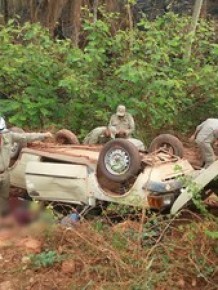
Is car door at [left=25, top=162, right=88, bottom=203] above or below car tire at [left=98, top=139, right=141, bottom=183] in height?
below

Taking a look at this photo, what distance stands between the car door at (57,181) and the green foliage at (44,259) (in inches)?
71.0

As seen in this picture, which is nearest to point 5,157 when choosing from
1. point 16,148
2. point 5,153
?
point 5,153

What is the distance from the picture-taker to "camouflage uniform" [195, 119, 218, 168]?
9.60 metres

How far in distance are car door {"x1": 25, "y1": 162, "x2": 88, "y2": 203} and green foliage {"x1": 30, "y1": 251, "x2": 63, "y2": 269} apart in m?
1.80

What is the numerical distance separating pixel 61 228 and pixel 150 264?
113 cm

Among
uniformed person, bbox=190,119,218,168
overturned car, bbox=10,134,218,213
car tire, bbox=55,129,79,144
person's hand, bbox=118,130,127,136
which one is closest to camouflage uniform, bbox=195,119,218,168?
uniformed person, bbox=190,119,218,168

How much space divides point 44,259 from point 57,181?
2.07m

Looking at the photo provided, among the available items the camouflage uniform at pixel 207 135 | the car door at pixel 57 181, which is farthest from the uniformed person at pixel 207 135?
the car door at pixel 57 181

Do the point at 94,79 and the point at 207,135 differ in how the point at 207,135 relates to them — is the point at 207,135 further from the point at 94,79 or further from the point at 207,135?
the point at 94,79

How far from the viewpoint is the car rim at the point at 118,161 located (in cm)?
672

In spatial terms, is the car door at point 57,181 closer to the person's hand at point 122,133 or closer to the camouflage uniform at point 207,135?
the person's hand at point 122,133

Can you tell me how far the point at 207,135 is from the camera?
32.2 feet

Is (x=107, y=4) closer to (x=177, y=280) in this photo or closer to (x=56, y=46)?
(x=56, y=46)

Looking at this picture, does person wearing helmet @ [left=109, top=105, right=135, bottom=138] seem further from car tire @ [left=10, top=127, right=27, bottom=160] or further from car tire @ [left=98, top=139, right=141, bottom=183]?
car tire @ [left=98, top=139, right=141, bottom=183]
